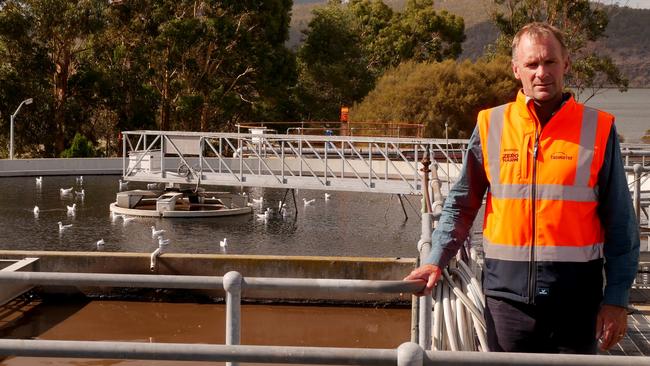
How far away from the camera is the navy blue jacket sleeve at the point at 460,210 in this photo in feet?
11.5

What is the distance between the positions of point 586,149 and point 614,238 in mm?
309

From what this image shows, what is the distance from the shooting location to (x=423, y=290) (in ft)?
11.3

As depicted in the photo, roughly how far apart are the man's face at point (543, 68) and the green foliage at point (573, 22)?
55448mm

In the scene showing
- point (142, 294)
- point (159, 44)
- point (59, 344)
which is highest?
point (159, 44)

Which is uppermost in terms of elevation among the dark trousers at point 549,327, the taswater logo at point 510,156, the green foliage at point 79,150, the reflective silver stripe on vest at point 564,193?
the taswater logo at point 510,156

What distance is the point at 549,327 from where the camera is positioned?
10.7ft

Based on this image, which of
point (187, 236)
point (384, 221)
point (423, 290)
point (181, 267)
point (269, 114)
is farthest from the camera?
point (269, 114)

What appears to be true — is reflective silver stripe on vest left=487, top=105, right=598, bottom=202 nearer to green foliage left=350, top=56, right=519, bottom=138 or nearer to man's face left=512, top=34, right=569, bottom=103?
man's face left=512, top=34, right=569, bottom=103

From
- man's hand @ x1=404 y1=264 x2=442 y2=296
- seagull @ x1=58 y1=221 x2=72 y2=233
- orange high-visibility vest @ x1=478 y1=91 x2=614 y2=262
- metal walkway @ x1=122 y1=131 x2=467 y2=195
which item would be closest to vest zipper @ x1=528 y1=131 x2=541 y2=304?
orange high-visibility vest @ x1=478 y1=91 x2=614 y2=262

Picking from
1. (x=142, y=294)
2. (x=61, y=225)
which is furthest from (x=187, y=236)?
(x=142, y=294)

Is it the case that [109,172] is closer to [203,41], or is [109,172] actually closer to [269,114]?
[203,41]

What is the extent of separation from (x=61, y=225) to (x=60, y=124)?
22.7 metres

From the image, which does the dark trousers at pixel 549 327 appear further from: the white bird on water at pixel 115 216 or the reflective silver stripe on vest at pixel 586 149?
the white bird on water at pixel 115 216

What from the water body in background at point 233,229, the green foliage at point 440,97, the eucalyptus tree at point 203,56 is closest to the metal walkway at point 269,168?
the water body in background at point 233,229
